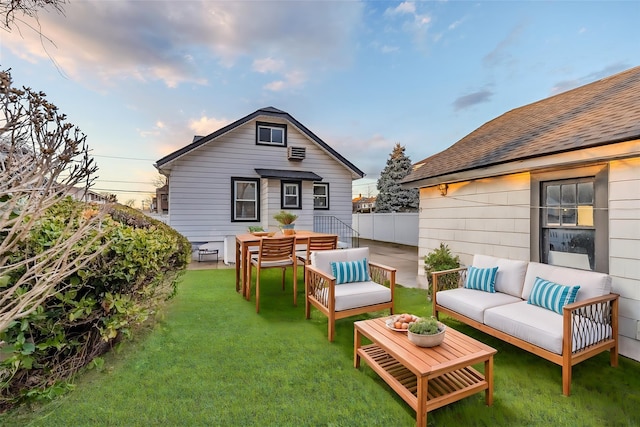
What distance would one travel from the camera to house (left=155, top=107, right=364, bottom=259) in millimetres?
9398

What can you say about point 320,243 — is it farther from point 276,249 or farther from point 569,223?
point 569,223

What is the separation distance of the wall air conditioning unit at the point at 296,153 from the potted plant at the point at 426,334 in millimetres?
8825

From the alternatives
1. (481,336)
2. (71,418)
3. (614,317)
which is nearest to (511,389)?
(481,336)

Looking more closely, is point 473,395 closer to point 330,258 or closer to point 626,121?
point 330,258

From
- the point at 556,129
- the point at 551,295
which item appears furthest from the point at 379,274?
the point at 556,129

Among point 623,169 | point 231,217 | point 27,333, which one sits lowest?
point 27,333

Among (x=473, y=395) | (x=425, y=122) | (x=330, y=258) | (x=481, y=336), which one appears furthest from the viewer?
(x=425, y=122)

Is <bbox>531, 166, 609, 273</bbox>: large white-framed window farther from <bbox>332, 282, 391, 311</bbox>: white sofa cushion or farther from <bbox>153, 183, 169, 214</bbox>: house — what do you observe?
<bbox>153, 183, 169, 214</bbox>: house

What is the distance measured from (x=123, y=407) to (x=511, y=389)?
11.2ft

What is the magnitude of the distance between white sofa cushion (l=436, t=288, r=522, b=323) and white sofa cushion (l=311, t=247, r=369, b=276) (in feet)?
4.33

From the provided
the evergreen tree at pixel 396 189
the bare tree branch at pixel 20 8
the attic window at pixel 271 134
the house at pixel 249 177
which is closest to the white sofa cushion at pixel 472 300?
the bare tree branch at pixel 20 8

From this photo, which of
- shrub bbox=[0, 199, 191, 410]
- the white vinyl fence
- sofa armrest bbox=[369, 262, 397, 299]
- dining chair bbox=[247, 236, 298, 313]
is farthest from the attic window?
shrub bbox=[0, 199, 191, 410]

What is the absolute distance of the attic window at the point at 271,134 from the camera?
33.8 ft

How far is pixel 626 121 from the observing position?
128 inches
